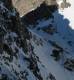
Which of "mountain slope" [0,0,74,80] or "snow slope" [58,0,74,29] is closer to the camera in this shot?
"mountain slope" [0,0,74,80]

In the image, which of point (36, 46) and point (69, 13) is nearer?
point (36, 46)

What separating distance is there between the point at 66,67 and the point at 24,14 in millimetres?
29582

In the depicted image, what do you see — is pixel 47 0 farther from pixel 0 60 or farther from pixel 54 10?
pixel 0 60

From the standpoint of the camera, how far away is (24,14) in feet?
247

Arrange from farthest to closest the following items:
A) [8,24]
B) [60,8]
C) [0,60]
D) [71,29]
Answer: [60,8] → [71,29] → [8,24] → [0,60]

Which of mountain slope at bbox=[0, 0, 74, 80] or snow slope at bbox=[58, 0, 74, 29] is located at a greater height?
snow slope at bbox=[58, 0, 74, 29]

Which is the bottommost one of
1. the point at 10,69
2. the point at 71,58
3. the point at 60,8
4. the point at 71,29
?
the point at 10,69

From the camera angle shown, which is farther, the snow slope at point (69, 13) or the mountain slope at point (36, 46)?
the snow slope at point (69, 13)

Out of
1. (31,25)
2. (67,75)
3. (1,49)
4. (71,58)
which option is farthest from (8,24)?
(31,25)

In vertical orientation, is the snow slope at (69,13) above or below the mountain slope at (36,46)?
above

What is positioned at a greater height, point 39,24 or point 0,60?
point 39,24

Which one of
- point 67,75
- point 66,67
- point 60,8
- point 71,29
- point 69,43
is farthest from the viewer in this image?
point 60,8

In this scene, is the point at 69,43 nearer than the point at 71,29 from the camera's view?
Yes

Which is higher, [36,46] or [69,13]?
[69,13]
